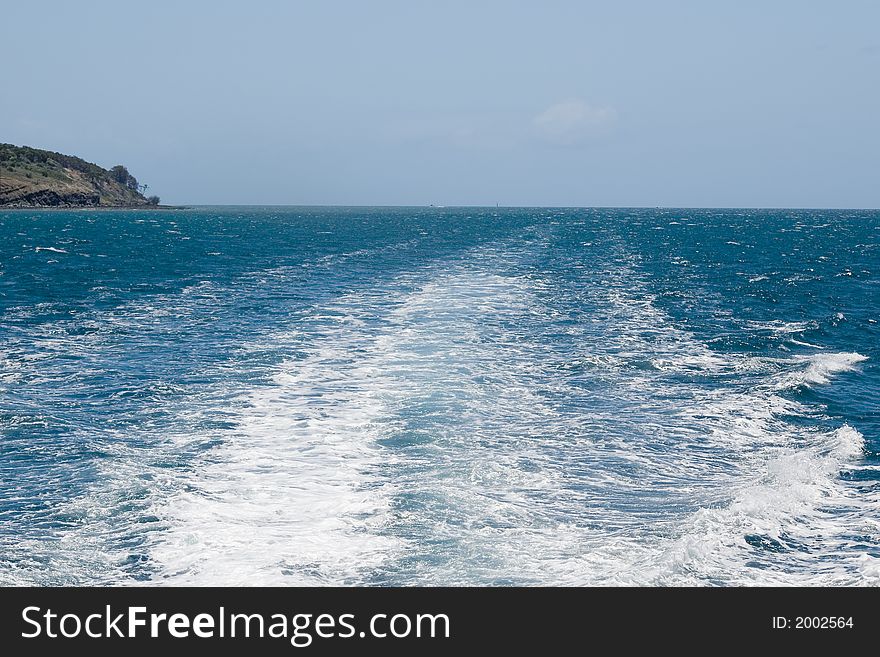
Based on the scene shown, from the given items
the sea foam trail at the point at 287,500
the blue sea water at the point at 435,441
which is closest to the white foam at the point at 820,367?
the blue sea water at the point at 435,441

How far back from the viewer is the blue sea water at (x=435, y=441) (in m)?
13.0

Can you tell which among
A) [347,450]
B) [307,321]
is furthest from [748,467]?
[307,321]

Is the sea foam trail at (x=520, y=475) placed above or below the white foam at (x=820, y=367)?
below

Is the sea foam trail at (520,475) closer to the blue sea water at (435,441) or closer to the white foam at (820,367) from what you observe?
the blue sea water at (435,441)

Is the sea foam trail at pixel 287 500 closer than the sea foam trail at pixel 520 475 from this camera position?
Yes

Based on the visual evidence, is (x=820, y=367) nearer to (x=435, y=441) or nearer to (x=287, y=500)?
(x=435, y=441)

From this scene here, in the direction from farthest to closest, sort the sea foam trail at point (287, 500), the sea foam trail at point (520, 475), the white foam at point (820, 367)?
the white foam at point (820, 367) < the sea foam trail at point (520, 475) < the sea foam trail at point (287, 500)

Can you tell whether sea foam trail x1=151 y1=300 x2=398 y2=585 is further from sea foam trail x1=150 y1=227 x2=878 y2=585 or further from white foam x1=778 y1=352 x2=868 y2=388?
white foam x1=778 y1=352 x2=868 y2=388

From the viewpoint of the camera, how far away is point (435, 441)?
18953 millimetres

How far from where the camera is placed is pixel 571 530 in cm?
1416

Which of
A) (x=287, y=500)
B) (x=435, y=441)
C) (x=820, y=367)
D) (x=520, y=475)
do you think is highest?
(x=820, y=367)

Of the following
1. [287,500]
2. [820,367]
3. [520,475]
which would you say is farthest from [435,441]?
[820,367]
